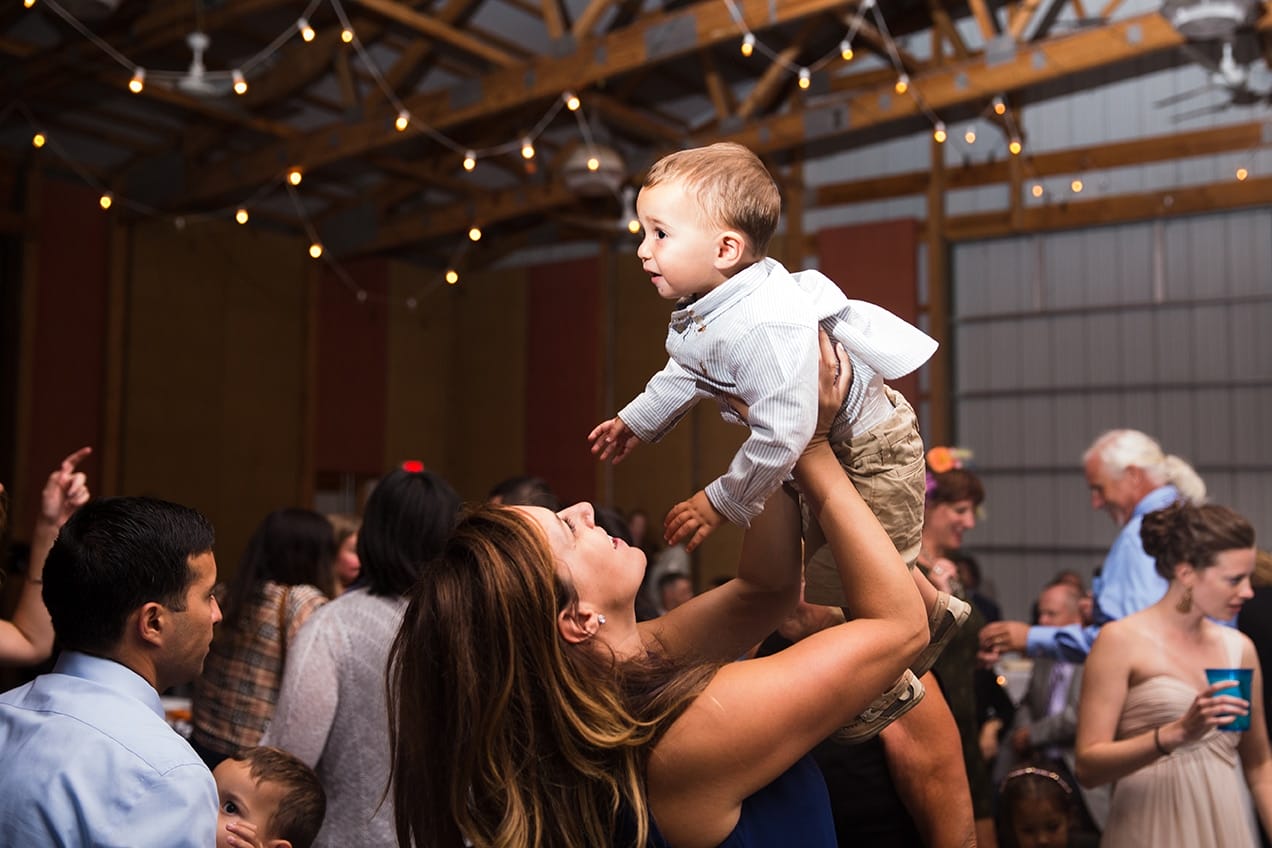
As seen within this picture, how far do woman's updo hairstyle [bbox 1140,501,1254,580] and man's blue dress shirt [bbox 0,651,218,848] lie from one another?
235 cm

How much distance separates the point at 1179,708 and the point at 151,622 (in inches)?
90.5

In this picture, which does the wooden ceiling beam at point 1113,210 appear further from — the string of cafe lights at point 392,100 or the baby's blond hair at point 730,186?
the baby's blond hair at point 730,186

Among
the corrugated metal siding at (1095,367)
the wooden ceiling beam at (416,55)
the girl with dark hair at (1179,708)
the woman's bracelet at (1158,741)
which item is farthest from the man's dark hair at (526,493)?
the corrugated metal siding at (1095,367)

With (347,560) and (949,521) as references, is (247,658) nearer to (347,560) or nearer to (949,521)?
(347,560)

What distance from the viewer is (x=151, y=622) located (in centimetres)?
168

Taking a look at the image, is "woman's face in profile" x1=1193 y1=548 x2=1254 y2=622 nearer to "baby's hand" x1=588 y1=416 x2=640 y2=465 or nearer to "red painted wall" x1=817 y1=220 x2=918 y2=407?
"baby's hand" x1=588 y1=416 x2=640 y2=465

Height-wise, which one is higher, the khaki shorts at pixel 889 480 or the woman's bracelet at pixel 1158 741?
the khaki shorts at pixel 889 480

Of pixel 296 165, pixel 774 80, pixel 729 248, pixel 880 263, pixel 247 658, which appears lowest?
pixel 247 658

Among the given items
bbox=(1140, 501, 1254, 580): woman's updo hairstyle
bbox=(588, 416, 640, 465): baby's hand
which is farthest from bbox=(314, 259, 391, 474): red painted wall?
bbox=(588, 416, 640, 465): baby's hand

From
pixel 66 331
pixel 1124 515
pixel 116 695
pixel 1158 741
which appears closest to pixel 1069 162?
pixel 1124 515

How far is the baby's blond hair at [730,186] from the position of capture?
1.69 metres

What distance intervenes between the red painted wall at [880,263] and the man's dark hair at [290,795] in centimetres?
980

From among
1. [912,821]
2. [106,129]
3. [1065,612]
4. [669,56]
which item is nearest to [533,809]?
[912,821]

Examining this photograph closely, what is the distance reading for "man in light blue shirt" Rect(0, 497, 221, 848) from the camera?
150 centimetres
